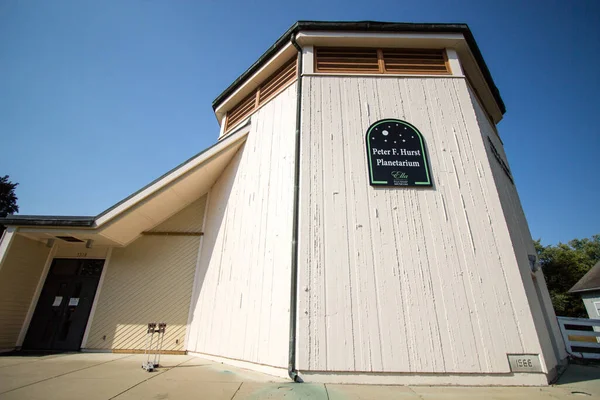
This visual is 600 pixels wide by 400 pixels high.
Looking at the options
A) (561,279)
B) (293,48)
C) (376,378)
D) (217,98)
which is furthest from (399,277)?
(561,279)

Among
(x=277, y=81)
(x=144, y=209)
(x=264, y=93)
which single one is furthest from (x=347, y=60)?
(x=144, y=209)

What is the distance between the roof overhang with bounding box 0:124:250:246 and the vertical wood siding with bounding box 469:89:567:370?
6412 mm

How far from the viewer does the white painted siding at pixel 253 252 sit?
4812 millimetres

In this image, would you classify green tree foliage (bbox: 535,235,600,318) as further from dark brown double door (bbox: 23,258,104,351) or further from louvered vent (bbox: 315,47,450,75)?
dark brown double door (bbox: 23,258,104,351)

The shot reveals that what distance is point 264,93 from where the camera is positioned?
24.8 feet

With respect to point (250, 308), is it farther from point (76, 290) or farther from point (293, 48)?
point (293, 48)

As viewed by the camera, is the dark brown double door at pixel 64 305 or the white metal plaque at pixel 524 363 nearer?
the white metal plaque at pixel 524 363

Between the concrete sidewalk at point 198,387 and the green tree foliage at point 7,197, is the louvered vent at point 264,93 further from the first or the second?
the green tree foliage at point 7,197

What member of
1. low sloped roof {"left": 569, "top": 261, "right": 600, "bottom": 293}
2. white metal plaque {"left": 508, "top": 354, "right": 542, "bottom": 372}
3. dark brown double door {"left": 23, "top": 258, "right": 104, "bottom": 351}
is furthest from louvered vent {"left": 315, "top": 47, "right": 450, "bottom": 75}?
low sloped roof {"left": 569, "top": 261, "right": 600, "bottom": 293}

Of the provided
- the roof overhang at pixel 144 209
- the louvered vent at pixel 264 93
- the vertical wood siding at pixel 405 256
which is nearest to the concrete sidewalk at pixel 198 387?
the vertical wood siding at pixel 405 256

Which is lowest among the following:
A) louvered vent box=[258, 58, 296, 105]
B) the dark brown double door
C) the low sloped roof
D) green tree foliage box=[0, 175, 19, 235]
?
the dark brown double door

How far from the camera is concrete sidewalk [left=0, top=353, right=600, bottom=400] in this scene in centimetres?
325

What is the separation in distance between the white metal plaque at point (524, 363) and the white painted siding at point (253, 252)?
354 cm

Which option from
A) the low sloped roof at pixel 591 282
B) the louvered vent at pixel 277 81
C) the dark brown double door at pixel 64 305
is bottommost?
the dark brown double door at pixel 64 305
